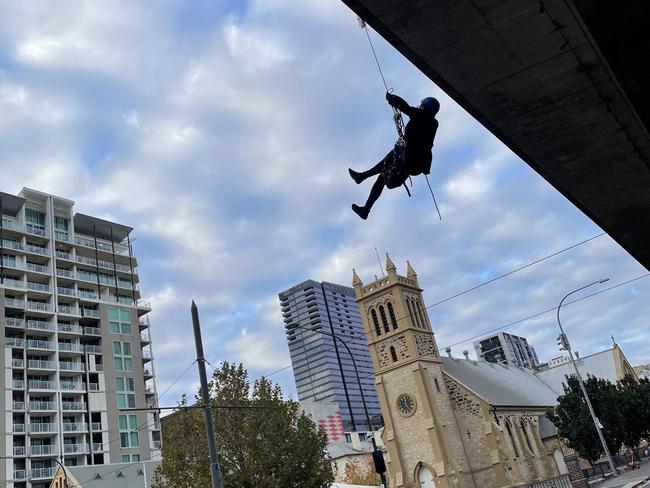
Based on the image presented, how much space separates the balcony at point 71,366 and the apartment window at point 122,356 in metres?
3.69

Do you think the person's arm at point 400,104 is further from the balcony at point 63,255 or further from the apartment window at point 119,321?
the balcony at point 63,255

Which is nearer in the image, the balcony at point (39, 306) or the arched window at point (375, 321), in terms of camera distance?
the arched window at point (375, 321)

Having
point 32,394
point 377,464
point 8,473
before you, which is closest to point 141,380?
point 32,394

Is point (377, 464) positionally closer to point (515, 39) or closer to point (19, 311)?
point (515, 39)

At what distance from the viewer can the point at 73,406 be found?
5959 centimetres

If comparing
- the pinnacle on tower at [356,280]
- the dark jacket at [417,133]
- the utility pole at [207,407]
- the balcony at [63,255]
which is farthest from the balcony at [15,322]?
the dark jacket at [417,133]

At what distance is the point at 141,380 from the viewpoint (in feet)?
218

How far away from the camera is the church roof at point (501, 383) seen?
52.2 meters

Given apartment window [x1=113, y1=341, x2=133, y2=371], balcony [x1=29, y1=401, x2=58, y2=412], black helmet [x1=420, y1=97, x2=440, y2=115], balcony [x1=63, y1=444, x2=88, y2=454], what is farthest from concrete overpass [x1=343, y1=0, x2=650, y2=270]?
apartment window [x1=113, y1=341, x2=133, y2=371]

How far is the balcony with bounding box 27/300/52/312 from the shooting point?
62.0 metres

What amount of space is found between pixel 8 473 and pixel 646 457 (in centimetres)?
6328

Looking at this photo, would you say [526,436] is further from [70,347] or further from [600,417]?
[70,347]

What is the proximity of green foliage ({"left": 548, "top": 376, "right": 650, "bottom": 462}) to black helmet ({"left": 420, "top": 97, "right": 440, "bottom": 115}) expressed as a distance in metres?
37.2

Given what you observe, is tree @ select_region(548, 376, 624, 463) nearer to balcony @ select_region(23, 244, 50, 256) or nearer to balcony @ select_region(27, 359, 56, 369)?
balcony @ select_region(27, 359, 56, 369)
